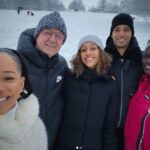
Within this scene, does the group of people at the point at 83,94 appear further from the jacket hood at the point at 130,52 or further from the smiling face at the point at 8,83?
the smiling face at the point at 8,83

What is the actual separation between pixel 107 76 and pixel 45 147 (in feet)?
3.90

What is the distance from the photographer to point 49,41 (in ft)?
10.4

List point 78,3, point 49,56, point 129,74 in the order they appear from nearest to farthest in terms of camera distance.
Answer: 1. point 49,56
2. point 129,74
3. point 78,3

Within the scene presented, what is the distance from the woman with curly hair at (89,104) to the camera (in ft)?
10.5

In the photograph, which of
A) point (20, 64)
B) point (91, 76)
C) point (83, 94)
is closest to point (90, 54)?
point (91, 76)

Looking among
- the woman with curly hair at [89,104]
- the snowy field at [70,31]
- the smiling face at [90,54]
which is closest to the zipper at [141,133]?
the woman with curly hair at [89,104]

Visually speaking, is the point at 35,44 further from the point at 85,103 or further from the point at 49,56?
the point at 85,103

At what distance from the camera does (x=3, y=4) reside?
93.6m

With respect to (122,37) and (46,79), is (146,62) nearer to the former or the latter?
(122,37)

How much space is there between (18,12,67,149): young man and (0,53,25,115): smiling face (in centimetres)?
103

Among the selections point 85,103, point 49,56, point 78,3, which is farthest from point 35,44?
point 78,3

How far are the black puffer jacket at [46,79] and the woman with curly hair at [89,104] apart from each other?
108 mm

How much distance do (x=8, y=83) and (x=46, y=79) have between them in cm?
115

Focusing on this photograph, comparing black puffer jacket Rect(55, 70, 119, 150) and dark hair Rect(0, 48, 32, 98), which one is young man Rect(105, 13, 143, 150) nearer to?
black puffer jacket Rect(55, 70, 119, 150)
